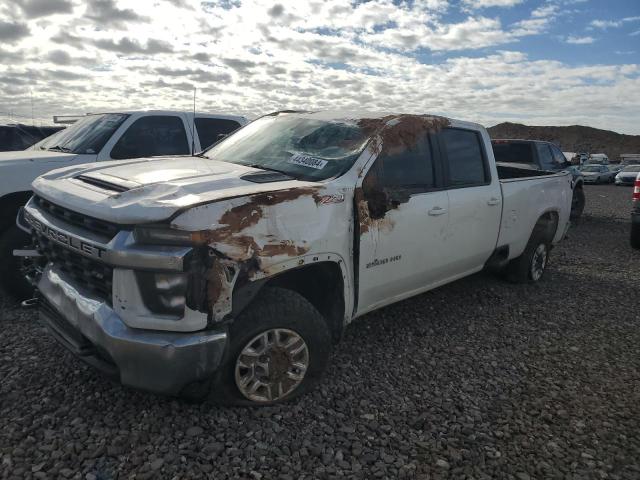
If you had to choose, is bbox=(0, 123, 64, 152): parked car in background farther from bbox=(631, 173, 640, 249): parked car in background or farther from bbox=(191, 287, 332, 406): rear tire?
bbox=(631, 173, 640, 249): parked car in background

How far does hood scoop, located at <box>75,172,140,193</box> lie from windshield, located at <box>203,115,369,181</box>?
975 millimetres

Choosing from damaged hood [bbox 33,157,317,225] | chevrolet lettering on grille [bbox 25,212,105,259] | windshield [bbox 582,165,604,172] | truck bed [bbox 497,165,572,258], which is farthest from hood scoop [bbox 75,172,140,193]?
windshield [bbox 582,165,604,172]

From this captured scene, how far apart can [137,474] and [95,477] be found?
7.6 inches

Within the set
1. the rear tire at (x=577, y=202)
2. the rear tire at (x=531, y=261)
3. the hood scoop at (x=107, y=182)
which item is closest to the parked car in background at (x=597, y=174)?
the rear tire at (x=577, y=202)

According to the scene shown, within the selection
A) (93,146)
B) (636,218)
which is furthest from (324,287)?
(636,218)

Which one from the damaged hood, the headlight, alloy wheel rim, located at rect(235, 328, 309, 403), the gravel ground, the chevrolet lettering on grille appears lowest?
the gravel ground

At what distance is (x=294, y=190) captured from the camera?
2.88 meters

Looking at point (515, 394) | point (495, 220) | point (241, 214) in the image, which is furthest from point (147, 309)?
point (495, 220)

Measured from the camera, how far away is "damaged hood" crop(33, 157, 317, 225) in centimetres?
251

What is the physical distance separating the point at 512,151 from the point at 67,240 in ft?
33.8

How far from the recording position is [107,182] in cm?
301

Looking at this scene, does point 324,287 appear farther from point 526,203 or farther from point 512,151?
point 512,151

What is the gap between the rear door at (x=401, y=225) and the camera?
3371mm

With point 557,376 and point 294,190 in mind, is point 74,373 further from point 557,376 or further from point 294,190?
point 557,376
